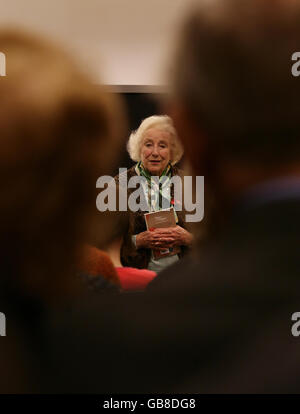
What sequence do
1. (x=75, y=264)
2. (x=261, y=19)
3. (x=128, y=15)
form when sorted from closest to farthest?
(x=261, y=19), (x=75, y=264), (x=128, y=15)

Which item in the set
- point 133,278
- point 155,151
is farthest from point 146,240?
point 133,278

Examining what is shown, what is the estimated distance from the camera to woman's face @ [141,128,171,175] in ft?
6.19

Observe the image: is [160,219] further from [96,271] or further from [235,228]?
[235,228]

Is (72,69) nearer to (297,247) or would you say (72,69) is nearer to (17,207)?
(17,207)

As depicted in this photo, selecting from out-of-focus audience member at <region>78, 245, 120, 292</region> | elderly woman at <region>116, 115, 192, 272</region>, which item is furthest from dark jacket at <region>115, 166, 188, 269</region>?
out-of-focus audience member at <region>78, 245, 120, 292</region>

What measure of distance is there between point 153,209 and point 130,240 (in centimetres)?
17

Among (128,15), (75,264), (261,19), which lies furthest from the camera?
(128,15)

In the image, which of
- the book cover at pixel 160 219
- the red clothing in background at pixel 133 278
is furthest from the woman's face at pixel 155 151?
the red clothing in background at pixel 133 278

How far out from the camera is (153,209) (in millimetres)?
1970
